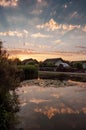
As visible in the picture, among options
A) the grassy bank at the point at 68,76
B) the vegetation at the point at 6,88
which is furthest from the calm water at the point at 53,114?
the grassy bank at the point at 68,76

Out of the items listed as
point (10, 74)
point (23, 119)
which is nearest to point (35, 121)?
point (23, 119)

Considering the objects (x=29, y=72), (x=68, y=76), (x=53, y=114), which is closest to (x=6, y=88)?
(x=53, y=114)

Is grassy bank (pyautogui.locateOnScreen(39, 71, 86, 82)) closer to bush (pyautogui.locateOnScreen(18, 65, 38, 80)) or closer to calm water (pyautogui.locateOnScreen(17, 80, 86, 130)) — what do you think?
bush (pyautogui.locateOnScreen(18, 65, 38, 80))

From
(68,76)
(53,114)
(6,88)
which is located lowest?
(68,76)

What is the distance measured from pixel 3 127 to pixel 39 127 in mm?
2721

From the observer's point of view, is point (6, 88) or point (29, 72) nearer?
point (6, 88)

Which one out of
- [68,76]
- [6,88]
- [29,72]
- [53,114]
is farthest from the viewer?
[68,76]

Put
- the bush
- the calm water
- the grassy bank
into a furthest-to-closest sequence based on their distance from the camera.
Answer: the bush, the grassy bank, the calm water

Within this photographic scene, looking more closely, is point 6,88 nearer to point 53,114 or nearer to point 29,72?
point 53,114

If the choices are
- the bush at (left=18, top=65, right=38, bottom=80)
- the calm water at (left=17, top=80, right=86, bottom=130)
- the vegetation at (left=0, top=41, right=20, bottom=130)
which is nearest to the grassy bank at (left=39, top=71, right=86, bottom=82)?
the bush at (left=18, top=65, right=38, bottom=80)

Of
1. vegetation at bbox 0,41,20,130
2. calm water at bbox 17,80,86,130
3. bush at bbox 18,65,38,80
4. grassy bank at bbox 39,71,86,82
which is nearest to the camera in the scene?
vegetation at bbox 0,41,20,130

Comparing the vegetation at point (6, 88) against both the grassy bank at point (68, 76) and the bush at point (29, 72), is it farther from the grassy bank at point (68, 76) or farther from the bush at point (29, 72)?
the bush at point (29, 72)

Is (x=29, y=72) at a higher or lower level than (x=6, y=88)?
lower

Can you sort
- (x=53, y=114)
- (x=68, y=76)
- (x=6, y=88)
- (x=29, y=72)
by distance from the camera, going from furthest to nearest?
(x=68, y=76) < (x=29, y=72) < (x=53, y=114) < (x=6, y=88)
